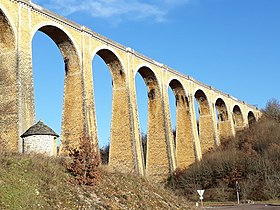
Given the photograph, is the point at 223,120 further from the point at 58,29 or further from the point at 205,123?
the point at 58,29

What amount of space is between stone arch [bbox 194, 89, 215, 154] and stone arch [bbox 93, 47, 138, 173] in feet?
42.8

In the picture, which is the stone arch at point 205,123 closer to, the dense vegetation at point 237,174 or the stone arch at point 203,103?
the stone arch at point 203,103

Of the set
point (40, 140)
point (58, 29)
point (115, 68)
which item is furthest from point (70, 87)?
point (40, 140)

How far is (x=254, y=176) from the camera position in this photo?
3011 cm

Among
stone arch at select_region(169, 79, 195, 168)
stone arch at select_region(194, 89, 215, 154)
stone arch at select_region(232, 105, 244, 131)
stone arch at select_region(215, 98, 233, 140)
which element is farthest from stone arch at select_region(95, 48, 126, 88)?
stone arch at select_region(232, 105, 244, 131)

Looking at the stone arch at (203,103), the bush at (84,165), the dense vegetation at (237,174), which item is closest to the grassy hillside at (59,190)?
the bush at (84,165)

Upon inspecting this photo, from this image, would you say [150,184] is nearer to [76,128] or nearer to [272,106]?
[76,128]

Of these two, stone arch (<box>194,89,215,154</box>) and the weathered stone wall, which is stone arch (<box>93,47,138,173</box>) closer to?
the weathered stone wall

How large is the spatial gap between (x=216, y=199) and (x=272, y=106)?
28432mm

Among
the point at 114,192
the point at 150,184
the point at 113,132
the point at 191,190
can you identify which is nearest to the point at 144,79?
the point at 113,132

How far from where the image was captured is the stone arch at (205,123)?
3938 centimetres

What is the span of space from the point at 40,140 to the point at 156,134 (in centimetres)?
1711

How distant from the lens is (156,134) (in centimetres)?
3100

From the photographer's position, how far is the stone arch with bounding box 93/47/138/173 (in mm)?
25859
